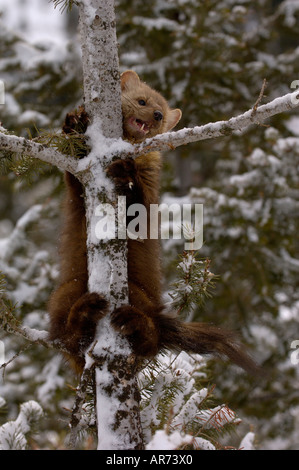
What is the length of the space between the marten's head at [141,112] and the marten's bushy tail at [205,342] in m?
1.27

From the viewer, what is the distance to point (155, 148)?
2.52 m

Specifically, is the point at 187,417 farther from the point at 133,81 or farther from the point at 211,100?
the point at 211,100

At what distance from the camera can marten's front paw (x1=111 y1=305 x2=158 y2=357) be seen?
8.04 feet

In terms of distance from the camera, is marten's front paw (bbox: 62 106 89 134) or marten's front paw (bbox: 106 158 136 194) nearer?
marten's front paw (bbox: 106 158 136 194)

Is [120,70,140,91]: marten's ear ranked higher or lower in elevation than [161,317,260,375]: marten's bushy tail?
higher

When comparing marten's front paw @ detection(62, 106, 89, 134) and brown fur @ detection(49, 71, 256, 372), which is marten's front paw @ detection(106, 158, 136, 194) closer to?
brown fur @ detection(49, 71, 256, 372)

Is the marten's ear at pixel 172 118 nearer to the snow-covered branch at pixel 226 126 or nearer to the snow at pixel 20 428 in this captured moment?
the snow-covered branch at pixel 226 126

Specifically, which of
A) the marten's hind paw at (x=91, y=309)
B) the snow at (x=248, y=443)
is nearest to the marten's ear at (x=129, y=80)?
the marten's hind paw at (x=91, y=309)

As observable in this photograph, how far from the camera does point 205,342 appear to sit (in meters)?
2.99

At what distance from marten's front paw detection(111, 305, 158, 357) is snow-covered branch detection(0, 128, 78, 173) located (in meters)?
0.76

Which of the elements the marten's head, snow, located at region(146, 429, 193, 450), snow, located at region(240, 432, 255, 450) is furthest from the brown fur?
snow, located at region(146, 429, 193, 450)

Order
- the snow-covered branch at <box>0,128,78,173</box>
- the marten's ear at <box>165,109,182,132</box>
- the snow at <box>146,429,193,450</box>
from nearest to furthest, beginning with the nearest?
the snow at <box>146,429,193,450</box> < the snow-covered branch at <box>0,128,78,173</box> < the marten's ear at <box>165,109,182,132</box>

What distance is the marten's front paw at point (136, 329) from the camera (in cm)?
245
